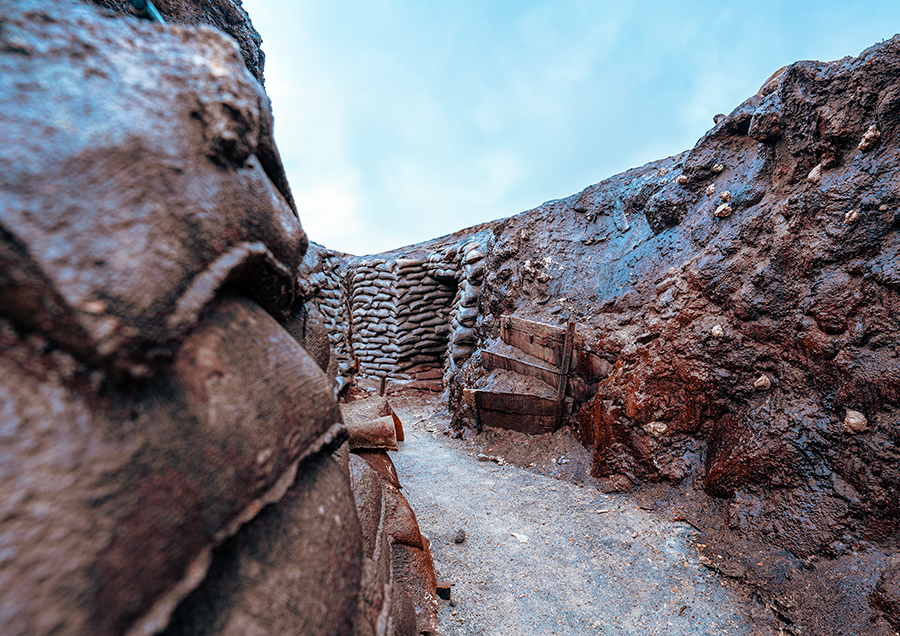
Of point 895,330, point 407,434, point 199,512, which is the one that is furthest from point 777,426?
point 407,434

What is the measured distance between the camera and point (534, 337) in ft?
12.1

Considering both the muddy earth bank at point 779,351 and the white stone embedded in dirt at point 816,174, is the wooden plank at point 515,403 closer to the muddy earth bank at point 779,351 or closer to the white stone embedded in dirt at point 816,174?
the muddy earth bank at point 779,351

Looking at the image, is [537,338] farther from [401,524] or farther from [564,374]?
[401,524]

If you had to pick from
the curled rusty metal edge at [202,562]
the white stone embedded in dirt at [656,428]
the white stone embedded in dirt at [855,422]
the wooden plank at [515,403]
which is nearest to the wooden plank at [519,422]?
the wooden plank at [515,403]

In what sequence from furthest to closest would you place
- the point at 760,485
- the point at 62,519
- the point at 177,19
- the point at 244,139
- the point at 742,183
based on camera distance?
the point at 742,183 < the point at 760,485 < the point at 177,19 < the point at 244,139 < the point at 62,519

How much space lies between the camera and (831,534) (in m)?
1.74

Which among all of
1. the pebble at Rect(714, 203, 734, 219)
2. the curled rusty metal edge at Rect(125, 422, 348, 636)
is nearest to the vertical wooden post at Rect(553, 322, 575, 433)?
the pebble at Rect(714, 203, 734, 219)

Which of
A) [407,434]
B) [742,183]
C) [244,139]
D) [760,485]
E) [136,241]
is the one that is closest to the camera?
[136,241]

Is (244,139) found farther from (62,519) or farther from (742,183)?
(742,183)

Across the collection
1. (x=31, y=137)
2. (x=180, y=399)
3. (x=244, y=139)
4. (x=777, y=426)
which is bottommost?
(x=777, y=426)

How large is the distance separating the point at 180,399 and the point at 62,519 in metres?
0.19

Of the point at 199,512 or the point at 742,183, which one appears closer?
the point at 199,512

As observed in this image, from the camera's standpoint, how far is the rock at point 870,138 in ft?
6.49

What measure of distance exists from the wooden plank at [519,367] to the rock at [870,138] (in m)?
2.29
